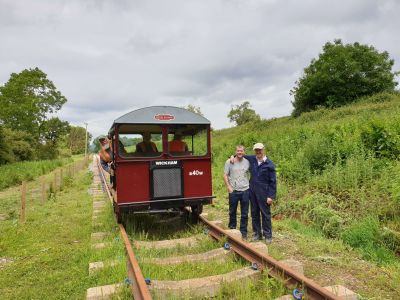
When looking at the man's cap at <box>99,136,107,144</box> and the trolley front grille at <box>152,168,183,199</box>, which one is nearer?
the trolley front grille at <box>152,168,183,199</box>

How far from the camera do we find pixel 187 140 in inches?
331

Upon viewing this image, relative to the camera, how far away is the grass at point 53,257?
507cm

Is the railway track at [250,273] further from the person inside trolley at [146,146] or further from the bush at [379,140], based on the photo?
the bush at [379,140]

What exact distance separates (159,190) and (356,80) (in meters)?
35.2

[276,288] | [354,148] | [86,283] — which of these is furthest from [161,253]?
[354,148]

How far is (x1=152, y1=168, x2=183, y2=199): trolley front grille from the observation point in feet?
24.8

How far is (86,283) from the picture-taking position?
16.8ft

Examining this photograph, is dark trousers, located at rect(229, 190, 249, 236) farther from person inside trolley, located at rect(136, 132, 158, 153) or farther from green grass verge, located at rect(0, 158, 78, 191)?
green grass verge, located at rect(0, 158, 78, 191)

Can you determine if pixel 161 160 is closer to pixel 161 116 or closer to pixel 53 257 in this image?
pixel 161 116

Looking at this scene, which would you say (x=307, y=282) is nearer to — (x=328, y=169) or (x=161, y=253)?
(x=161, y=253)

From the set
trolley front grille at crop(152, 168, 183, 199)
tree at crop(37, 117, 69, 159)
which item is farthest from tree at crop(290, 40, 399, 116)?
tree at crop(37, 117, 69, 159)

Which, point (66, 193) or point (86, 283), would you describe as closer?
point (86, 283)

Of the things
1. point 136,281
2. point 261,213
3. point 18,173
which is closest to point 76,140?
point 18,173

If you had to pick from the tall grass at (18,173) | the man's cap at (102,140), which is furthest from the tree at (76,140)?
the man's cap at (102,140)
